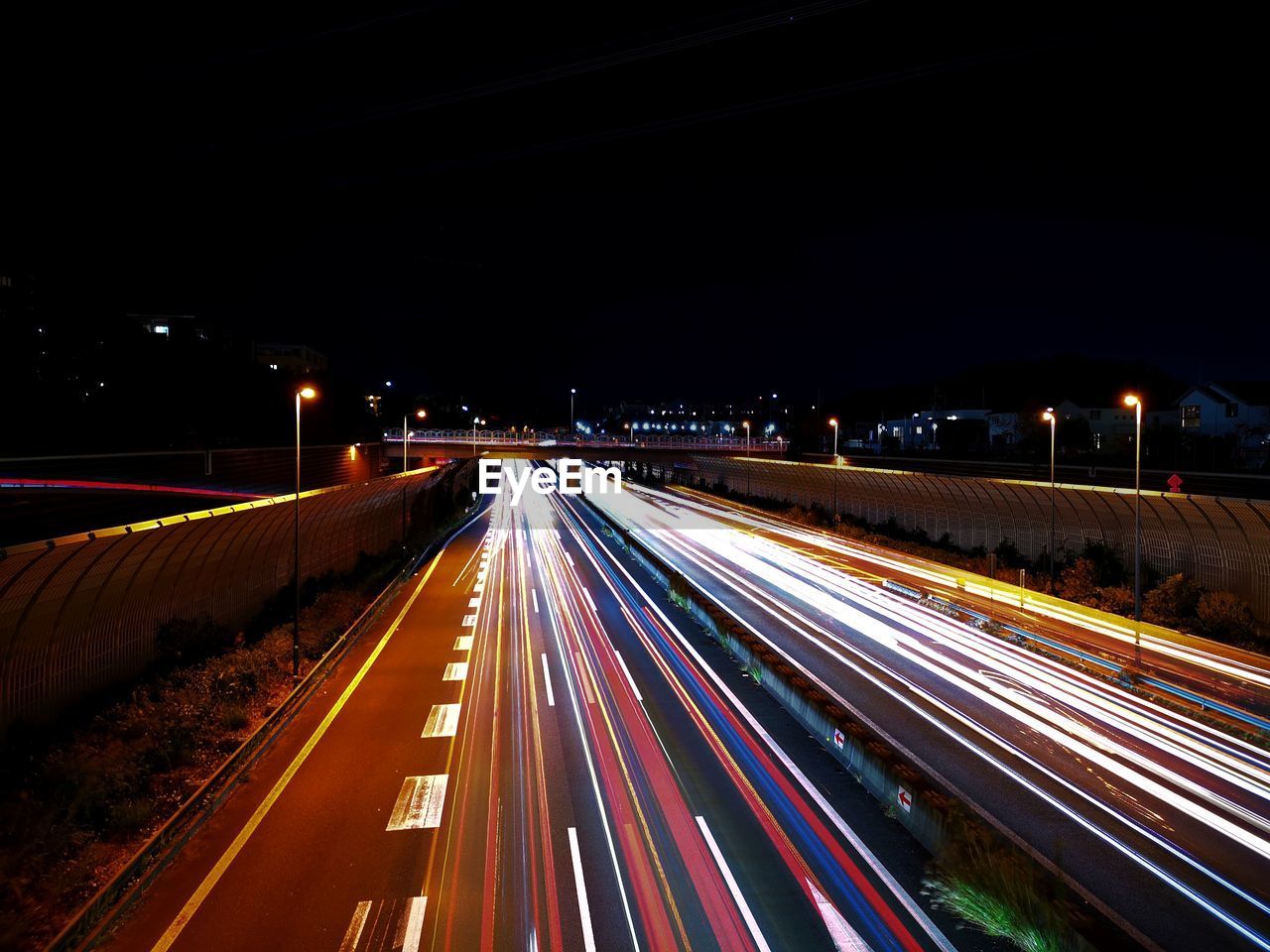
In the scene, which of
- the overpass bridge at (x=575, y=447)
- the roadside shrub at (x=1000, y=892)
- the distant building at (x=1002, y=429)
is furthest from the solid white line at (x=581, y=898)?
the distant building at (x=1002, y=429)

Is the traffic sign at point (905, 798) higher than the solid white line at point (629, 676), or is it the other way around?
the traffic sign at point (905, 798)

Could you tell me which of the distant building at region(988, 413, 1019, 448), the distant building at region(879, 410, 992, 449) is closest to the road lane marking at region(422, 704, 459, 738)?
the distant building at region(988, 413, 1019, 448)

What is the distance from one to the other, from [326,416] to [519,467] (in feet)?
196

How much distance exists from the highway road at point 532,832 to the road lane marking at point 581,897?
27 millimetres

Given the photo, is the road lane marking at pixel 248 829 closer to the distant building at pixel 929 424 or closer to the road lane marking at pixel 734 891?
the road lane marking at pixel 734 891

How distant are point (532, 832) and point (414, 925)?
7.84ft

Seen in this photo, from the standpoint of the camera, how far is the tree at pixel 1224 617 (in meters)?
21.6

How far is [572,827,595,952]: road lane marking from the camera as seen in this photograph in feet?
27.6

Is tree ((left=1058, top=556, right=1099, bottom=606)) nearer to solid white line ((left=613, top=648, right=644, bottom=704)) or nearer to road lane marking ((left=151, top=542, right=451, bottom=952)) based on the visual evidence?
solid white line ((left=613, top=648, right=644, bottom=704))

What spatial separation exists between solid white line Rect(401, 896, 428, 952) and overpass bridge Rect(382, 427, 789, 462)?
69.4 meters

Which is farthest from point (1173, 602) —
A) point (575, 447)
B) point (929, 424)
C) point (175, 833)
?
point (929, 424)

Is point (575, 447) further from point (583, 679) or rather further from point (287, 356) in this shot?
point (287, 356)

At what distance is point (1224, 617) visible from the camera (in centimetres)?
2206

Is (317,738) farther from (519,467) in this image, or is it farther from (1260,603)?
(519,467)
